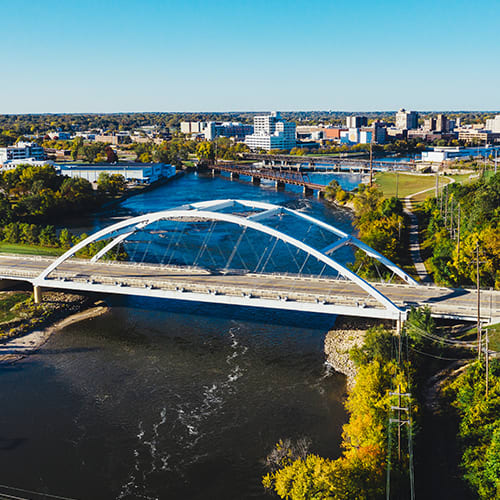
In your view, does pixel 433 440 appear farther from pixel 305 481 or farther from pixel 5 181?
pixel 5 181

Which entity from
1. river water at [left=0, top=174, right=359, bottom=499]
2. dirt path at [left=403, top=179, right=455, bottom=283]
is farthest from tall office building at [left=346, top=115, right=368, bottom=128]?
river water at [left=0, top=174, right=359, bottom=499]

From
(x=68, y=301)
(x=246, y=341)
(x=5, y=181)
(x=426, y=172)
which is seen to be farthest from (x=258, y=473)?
(x=426, y=172)

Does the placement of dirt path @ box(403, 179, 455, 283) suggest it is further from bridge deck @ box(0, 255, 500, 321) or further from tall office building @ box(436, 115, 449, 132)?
tall office building @ box(436, 115, 449, 132)

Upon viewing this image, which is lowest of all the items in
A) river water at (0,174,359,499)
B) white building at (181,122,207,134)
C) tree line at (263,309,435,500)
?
Answer: river water at (0,174,359,499)

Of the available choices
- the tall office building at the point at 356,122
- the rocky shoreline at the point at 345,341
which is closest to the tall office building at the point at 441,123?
the tall office building at the point at 356,122

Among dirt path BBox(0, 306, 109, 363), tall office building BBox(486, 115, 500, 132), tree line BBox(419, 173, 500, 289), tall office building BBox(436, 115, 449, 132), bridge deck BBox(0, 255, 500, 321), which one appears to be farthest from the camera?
tall office building BBox(436, 115, 449, 132)

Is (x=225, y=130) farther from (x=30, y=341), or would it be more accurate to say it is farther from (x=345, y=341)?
(x=345, y=341)

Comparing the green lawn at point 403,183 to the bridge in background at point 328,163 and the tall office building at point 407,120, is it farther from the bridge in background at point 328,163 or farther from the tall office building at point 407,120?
the tall office building at point 407,120
